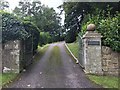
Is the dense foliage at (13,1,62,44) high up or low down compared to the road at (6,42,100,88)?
up

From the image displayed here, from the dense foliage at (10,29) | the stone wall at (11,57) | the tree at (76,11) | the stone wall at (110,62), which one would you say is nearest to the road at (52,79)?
the stone wall at (11,57)

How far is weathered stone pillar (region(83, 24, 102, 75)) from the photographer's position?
9266 mm

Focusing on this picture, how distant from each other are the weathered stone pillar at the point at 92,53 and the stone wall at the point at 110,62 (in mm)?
237

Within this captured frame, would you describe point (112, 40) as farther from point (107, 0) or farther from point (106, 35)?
point (107, 0)

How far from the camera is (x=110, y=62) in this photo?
30.4 ft

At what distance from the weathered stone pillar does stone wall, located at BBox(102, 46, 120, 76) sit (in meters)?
0.24

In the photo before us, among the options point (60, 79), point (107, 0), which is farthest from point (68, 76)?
point (107, 0)

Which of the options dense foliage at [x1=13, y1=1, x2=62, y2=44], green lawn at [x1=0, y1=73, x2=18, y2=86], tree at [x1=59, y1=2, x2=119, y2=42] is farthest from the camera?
dense foliage at [x1=13, y1=1, x2=62, y2=44]

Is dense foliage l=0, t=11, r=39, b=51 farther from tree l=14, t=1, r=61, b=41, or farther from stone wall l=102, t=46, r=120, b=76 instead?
tree l=14, t=1, r=61, b=41

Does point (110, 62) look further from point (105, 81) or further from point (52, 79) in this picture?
point (52, 79)

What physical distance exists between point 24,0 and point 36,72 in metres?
33.1

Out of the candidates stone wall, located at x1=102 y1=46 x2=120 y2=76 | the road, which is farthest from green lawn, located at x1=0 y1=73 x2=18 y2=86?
stone wall, located at x1=102 y1=46 x2=120 y2=76

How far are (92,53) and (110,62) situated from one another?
0.90 metres

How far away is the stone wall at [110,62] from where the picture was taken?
925cm
